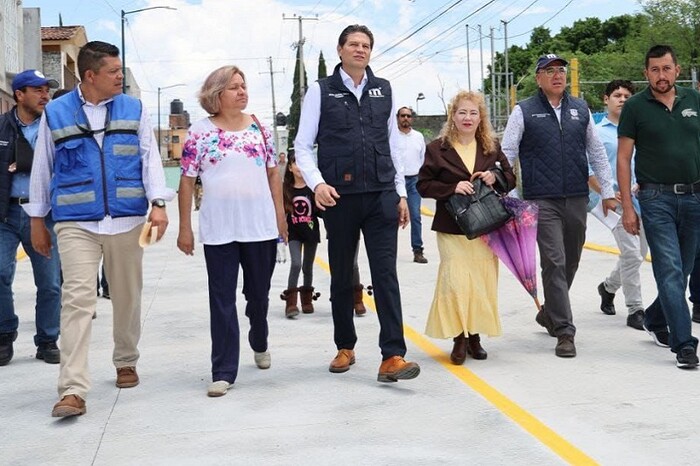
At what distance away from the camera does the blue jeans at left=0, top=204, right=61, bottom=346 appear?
7.31 meters

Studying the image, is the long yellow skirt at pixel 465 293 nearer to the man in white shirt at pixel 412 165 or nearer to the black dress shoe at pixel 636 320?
the black dress shoe at pixel 636 320

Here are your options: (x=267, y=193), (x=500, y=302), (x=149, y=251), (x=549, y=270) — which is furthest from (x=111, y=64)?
(x=149, y=251)

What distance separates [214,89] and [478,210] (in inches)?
75.6

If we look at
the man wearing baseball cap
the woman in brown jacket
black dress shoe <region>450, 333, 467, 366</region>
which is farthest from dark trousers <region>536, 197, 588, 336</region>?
the man wearing baseball cap

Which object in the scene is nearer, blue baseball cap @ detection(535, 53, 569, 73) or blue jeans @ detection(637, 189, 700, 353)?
blue jeans @ detection(637, 189, 700, 353)

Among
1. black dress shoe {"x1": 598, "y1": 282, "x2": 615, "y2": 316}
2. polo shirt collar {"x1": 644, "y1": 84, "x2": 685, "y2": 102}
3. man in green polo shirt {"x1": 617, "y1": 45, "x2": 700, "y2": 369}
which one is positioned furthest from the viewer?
black dress shoe {"x1": 598, "y1": 282, "x2": 615, "y2": 316}

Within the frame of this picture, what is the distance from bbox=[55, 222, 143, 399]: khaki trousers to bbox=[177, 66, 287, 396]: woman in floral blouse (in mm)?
346

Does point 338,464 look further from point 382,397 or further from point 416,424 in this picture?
point 382,397

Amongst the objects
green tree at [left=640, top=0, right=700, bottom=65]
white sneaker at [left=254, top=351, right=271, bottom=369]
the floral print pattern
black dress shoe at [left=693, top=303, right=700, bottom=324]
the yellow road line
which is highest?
green tree at [left=640, top=0, right=700, bottom=65]

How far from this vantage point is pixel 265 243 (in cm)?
634

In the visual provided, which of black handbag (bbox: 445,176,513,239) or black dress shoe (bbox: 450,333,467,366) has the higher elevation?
black handbag (bbox: 445,176,513,239)

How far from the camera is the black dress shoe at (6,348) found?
7289 millimetres

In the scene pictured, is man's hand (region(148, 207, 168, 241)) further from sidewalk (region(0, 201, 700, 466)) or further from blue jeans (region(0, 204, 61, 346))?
blue jeans (region(0, 204, 61, 346))

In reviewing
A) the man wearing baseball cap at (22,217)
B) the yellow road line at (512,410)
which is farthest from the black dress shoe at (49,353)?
the yellow road line at (512,410)
